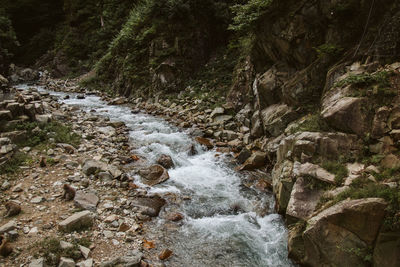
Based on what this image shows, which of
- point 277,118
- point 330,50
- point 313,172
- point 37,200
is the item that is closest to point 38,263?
point 37,200

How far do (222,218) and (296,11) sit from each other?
701cm

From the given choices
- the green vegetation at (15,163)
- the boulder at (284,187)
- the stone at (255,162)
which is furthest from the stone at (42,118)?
the boulder at (284,187)

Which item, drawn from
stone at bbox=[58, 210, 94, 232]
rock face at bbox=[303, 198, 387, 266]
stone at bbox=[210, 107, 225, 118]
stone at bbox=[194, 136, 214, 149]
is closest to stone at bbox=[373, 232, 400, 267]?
rock face at bbox=[303, 198, 387, 266]

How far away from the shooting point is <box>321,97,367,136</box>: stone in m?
5.29

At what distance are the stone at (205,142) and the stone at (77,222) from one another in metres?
5.63

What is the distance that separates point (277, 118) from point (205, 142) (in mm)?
3175

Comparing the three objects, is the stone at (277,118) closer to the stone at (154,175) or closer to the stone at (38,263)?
the stone at (154,175)

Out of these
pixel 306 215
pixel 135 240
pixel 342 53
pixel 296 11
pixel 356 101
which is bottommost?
pixel 135 240

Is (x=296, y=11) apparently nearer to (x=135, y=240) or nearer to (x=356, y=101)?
(x=356, y=101)

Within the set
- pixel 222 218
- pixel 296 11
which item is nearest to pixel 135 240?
pixel 222 218

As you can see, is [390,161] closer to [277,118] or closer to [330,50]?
[330,50]

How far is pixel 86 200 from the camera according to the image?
5.93 metres

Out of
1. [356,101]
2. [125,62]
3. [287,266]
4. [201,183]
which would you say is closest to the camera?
[287,266]

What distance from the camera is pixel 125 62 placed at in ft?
63.9
